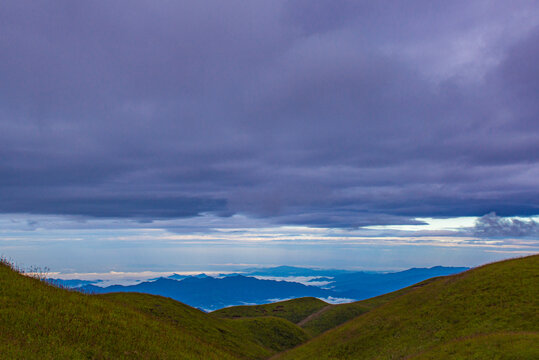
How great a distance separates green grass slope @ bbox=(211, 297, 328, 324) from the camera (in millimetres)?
135125

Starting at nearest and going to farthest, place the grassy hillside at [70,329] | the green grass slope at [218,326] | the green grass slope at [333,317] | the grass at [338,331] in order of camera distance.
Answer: the grassy hillside at [70,329], the grass at [338,331], the green grass slope at [218,326], the green grass slope at [333,317]

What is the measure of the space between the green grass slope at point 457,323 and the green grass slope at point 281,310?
268 feet

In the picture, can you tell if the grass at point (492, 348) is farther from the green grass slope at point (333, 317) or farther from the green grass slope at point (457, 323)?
the green grass slope at point (333, 317)

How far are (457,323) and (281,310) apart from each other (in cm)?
11892

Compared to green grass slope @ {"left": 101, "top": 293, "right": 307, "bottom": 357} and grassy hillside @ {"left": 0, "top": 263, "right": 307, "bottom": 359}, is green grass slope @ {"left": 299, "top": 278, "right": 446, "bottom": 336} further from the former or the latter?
grassy hillside @ {"left": 0, "top": 263, "right": 307, "bottom": 359}

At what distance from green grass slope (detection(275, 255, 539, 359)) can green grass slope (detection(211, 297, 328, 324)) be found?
81.6 meters

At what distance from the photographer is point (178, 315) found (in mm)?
74062

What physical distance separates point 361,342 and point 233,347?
31.9m

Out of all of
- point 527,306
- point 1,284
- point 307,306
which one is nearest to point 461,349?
point 527,306


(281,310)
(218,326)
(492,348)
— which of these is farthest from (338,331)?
(281,310)

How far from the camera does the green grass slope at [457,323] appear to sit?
3005 cm

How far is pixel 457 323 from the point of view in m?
40.4

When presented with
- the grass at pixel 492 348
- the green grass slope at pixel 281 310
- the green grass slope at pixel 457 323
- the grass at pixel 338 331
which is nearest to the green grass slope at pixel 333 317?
the green grass slope at pixel 281 310

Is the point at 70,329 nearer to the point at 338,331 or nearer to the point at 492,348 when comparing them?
the point at 492,348
